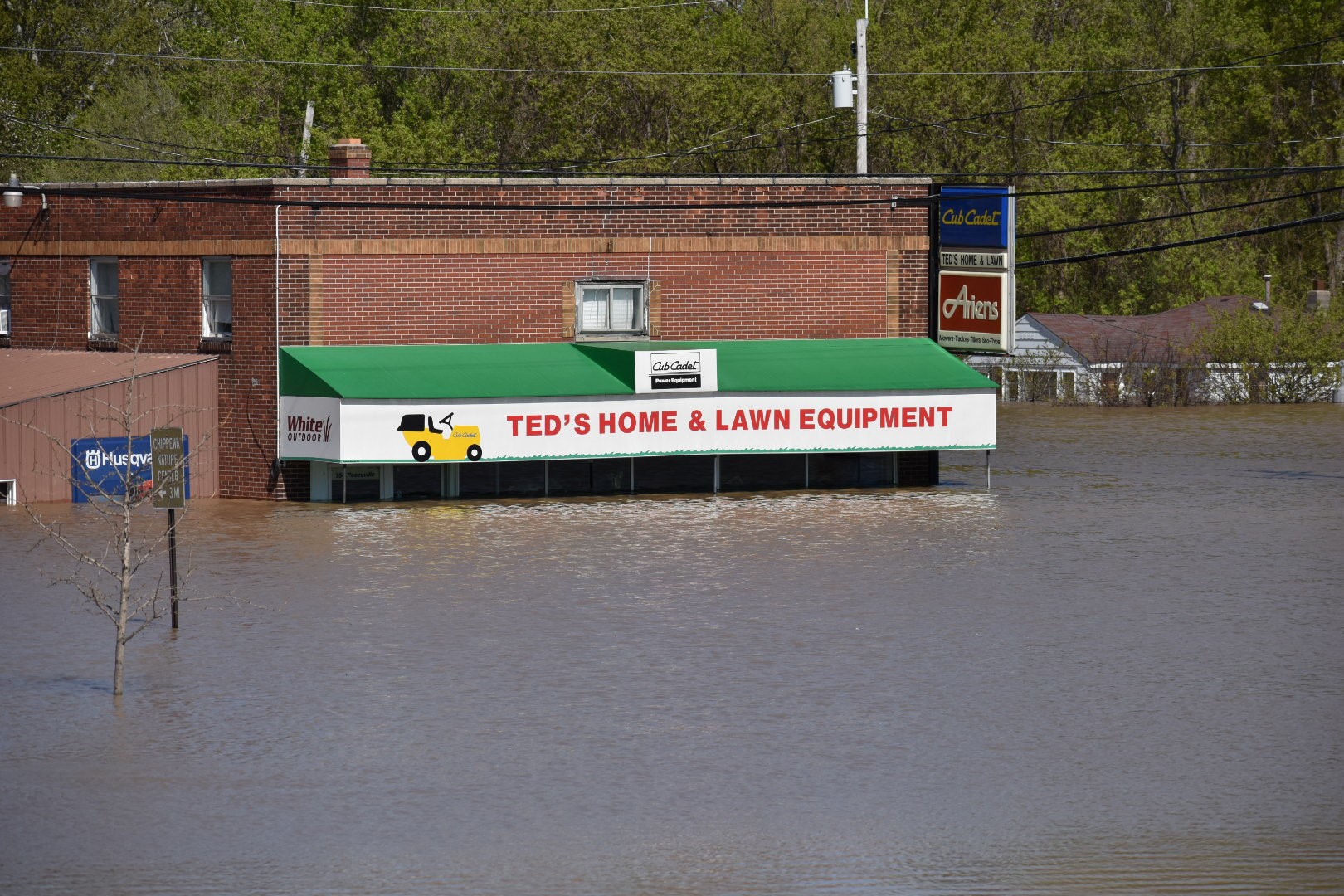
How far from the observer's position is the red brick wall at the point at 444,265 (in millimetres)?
33062

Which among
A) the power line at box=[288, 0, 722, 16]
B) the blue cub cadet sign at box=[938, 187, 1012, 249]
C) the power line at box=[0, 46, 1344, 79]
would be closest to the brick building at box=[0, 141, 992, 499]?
the blue cub cadet sign at box=[938, 187, 1012, 249]

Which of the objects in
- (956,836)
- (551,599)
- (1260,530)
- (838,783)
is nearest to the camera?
(956,836)

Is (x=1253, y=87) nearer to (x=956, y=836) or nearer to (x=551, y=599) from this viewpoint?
(x=551, y=599)

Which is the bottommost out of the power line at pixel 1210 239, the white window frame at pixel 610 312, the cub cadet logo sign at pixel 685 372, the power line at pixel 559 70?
the cub cadet logo sign at pixel 685 372

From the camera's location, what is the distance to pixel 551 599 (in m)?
21.7

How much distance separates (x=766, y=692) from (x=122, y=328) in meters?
21.9

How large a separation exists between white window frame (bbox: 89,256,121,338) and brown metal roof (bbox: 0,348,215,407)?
71cm

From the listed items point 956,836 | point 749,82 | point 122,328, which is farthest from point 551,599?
point 749,82

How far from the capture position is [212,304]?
34031 mm

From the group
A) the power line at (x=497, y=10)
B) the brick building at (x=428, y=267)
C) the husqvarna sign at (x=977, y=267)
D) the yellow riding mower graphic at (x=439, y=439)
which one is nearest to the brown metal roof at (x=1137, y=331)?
the power line at (x=497, y=10)

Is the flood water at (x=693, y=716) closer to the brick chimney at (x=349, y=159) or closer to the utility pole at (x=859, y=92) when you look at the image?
the brick chimney at (x=349, y=159)

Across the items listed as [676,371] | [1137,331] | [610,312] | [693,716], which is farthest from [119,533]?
[1137,331]

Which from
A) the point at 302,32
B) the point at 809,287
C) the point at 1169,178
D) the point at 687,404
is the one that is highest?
the point at 302,32

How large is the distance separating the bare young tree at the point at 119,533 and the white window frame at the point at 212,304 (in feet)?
6.26
